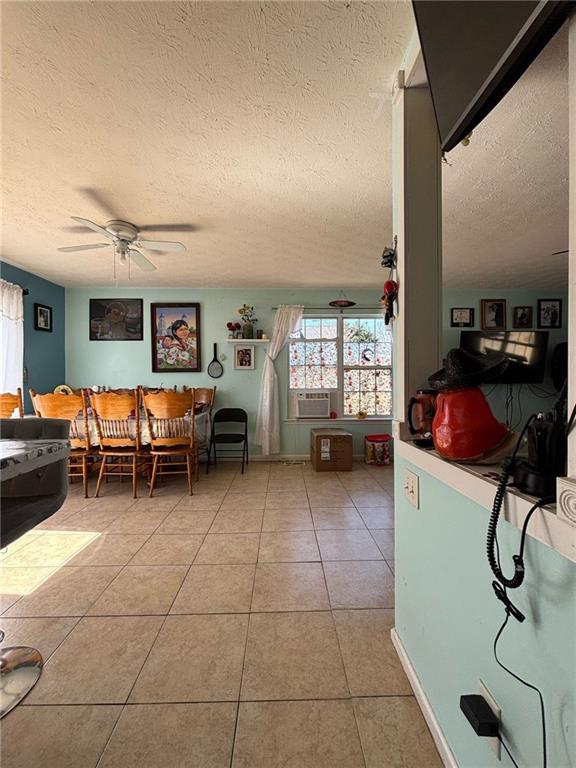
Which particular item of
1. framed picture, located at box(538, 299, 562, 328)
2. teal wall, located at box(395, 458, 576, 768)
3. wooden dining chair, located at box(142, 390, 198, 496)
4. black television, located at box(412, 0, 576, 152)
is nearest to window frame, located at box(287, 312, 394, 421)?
wooden dining chair, located at box(142, 390, 198, 496)

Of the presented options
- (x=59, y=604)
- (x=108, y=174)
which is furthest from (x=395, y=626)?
(x=108, y=174)

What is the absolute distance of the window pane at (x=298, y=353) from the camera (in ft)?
16.2

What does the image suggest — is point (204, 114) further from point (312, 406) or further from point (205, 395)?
point (312, 406)

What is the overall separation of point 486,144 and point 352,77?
93 centimetres

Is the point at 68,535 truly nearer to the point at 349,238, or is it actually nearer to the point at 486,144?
the point at 349,238

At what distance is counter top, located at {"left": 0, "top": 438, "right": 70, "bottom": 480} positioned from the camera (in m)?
1.12

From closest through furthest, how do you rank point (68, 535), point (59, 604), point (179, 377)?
point (59, 604), point (68, 535), point (179, 377)

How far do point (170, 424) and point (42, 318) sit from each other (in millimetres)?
2414

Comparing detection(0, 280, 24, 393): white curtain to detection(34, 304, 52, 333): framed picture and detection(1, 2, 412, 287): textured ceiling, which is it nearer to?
detection(34, 304, 52, 333): framed picture

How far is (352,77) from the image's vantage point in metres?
1.41

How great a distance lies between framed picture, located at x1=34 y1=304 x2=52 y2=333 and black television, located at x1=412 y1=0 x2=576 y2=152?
4713mm

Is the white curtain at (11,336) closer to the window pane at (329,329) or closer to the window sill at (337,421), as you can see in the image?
the window sill at (337,421)

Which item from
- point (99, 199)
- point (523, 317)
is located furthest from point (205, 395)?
point (523, 317)

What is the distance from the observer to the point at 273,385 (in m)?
4.78
